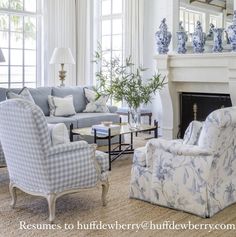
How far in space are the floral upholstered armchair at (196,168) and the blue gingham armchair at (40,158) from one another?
0.48m

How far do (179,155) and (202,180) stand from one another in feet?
0.92

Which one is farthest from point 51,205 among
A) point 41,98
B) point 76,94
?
point 76,94

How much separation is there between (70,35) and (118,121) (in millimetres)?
2597

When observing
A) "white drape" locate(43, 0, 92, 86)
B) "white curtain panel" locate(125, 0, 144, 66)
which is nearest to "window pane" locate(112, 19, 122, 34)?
"white curtain panel" locate(125, 0, 144, 66)

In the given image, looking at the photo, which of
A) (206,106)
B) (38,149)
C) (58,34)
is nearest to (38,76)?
(58,34)

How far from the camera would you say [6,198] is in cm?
397

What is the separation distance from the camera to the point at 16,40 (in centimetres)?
793

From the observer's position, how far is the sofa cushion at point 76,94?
6758 millimetres

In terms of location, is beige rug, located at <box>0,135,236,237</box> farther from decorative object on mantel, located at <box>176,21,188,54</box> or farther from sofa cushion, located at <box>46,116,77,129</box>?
decorative object on mantel, located at <box>176,21,188,54</box>

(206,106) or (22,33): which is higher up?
(22,33)

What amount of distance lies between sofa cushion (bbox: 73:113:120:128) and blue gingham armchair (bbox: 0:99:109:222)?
264cm

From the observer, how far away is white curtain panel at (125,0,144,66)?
7.76 meters

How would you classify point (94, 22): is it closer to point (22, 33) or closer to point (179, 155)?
point (22, 33)

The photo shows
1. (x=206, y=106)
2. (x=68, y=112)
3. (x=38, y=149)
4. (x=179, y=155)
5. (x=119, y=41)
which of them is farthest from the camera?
(x=119, y=41)
